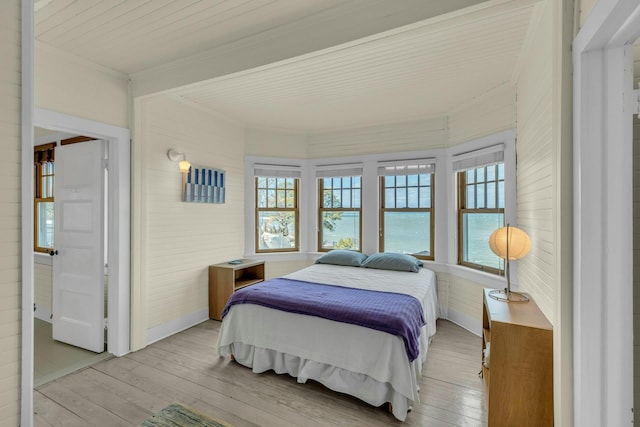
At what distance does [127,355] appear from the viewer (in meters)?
3.01

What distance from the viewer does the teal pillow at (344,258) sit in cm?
421

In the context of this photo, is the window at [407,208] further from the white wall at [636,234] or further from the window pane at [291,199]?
the white wall at [636,234]

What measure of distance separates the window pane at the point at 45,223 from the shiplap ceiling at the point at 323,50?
248 centimetres

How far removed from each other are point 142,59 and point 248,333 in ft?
9.09

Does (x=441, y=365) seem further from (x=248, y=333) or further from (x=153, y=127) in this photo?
(x=153, y=127)

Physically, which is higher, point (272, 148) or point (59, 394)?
point (272, 148)

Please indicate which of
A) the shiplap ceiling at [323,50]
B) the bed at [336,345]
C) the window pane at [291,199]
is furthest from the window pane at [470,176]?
the window pane at [291,199]

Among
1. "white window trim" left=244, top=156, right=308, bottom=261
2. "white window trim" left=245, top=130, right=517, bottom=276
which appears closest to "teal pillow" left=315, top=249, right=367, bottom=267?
"white window trim" left=245, top=130, right=517, bottom=276

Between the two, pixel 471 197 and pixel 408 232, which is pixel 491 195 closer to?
pixel 471 197

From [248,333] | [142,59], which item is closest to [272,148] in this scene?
[142,59]

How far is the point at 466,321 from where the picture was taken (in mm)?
3680

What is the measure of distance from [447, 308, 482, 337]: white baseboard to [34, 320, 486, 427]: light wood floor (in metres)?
0.53

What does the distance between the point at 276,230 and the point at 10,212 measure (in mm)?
3436

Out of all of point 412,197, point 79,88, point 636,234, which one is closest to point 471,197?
point 412,197
